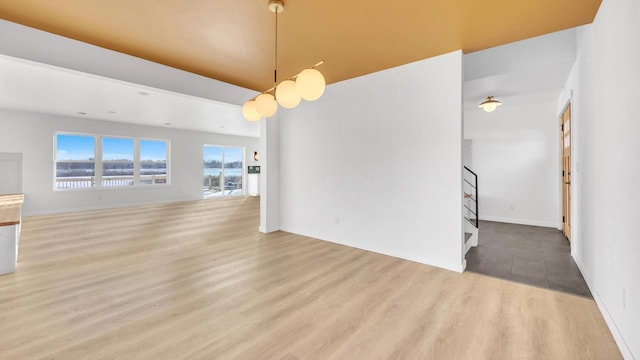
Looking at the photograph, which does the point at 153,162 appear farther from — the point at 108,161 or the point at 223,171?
the point at 223,171

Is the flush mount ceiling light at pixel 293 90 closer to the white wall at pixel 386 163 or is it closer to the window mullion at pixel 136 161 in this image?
the white wall at pixel 386 163

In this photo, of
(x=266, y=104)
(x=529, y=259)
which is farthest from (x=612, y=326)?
(x=266, y=104)

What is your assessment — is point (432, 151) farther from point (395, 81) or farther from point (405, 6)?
point (405, 6)

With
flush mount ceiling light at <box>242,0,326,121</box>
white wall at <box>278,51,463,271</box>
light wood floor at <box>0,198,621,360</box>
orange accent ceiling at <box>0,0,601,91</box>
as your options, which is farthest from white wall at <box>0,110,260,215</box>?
flush mount ceiling light at <box>242,0,326,121</box>

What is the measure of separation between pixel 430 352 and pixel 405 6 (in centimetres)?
282

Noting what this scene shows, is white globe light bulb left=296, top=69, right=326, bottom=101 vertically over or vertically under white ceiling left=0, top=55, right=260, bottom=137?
under

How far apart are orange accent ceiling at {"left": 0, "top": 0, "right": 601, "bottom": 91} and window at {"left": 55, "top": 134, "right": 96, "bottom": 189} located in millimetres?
6611

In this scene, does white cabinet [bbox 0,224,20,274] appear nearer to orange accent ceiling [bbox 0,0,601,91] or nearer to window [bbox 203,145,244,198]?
orange accent ceiling [bbox 0,0,601,91]

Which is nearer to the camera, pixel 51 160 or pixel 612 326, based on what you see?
pixel 612 326

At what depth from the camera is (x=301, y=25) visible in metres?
2.73

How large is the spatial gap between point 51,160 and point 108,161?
1.32 m

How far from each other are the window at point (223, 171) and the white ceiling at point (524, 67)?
9.47 m

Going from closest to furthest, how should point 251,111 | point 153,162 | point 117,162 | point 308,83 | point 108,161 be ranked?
point 308,83 < point 251,111 < point 108,161 < point 117,162 < point 153,162

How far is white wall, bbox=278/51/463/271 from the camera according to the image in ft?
10.9
